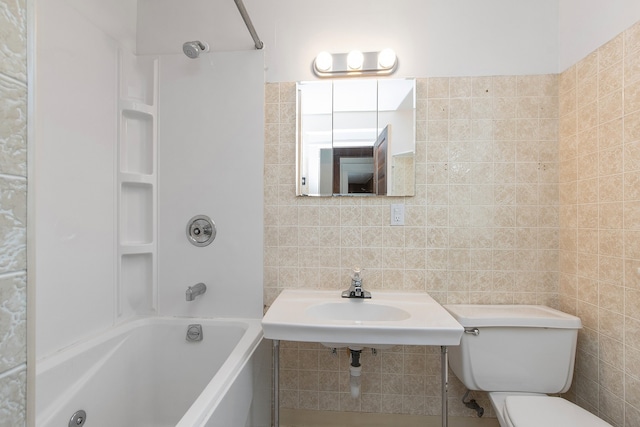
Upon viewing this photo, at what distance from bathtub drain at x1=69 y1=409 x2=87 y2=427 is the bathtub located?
0.04ft

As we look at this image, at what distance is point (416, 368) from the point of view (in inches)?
61.1

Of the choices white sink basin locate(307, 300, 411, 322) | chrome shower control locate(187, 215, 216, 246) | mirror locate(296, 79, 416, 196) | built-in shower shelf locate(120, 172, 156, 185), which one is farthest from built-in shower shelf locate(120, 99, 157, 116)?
white sink basin locate(307, 300, 411, 322)

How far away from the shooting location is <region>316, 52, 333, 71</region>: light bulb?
5.06ft

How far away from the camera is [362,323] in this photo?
3.74 ft

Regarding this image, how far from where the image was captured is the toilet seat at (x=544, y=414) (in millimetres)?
1031

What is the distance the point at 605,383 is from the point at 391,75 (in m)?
1.67

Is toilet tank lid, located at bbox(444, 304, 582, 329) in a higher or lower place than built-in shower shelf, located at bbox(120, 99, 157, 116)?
lower

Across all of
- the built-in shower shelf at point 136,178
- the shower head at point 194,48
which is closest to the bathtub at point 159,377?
the built-in shower shelf at point 136,178

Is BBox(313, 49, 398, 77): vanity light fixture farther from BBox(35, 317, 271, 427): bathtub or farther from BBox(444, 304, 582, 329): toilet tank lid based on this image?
BBox(35, 317, 271, 427): bathtub

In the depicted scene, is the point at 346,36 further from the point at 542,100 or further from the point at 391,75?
the point at 542,100

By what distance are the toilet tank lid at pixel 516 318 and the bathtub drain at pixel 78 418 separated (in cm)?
160

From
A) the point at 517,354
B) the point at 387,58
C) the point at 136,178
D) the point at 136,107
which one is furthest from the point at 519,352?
the point at 136,107

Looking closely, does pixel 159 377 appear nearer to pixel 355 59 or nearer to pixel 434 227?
pixel 434 227

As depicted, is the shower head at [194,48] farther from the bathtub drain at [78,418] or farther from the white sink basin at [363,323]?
the bathtub drain at [78,418]
